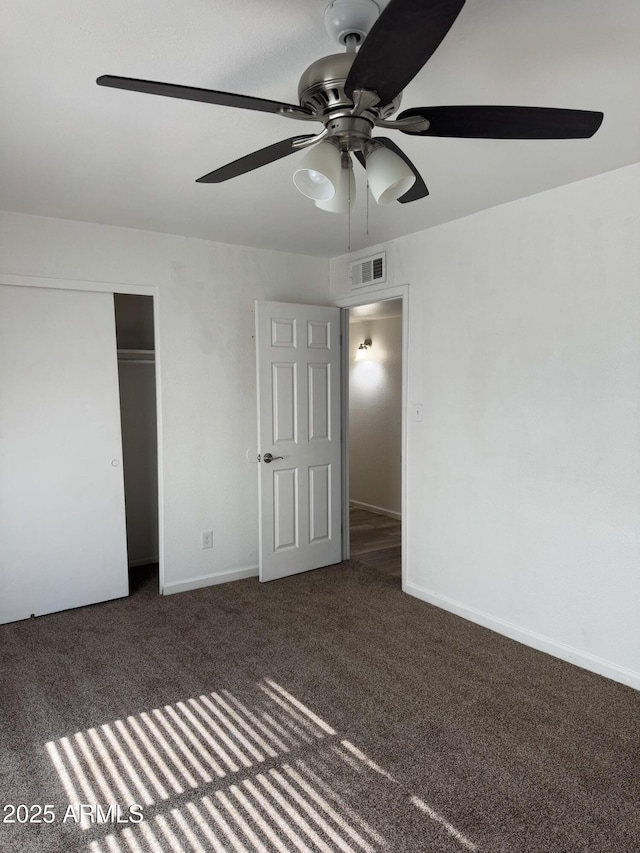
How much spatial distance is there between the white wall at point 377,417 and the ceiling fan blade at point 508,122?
4.76m

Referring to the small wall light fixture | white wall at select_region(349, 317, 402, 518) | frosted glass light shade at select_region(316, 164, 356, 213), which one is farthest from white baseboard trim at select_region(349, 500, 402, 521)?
frosted glass light shade at select_region(316, 164, 356, 213)

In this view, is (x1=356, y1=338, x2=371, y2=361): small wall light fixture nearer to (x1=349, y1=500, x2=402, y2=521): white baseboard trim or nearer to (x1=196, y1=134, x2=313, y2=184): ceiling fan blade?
(x1=349, y1=500, x2=402, y2=521): white baseboard trim

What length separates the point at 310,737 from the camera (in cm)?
236

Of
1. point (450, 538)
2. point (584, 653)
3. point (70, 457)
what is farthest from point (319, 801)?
point (70, 457)

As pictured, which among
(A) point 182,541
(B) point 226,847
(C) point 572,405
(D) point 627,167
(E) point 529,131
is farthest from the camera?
(A) point 182,541

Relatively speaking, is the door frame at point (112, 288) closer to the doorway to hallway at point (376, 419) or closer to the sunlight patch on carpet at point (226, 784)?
the sunlight patch on carpet at point (226, 784)

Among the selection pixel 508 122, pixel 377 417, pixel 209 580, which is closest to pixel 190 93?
pixel 508 122

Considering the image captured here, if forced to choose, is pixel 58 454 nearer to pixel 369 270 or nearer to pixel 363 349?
pixel 369 270

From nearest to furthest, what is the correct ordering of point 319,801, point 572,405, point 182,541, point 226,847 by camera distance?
point 226,847 → point 319,801 → point 572,405 → point 182,541

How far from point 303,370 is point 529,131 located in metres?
2.89

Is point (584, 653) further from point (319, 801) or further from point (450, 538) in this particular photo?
point (319, 801)

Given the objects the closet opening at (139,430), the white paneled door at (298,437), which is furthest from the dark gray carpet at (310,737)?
the closet opening at (139,430)

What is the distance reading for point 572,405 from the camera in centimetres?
293

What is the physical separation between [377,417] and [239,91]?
194 inches
